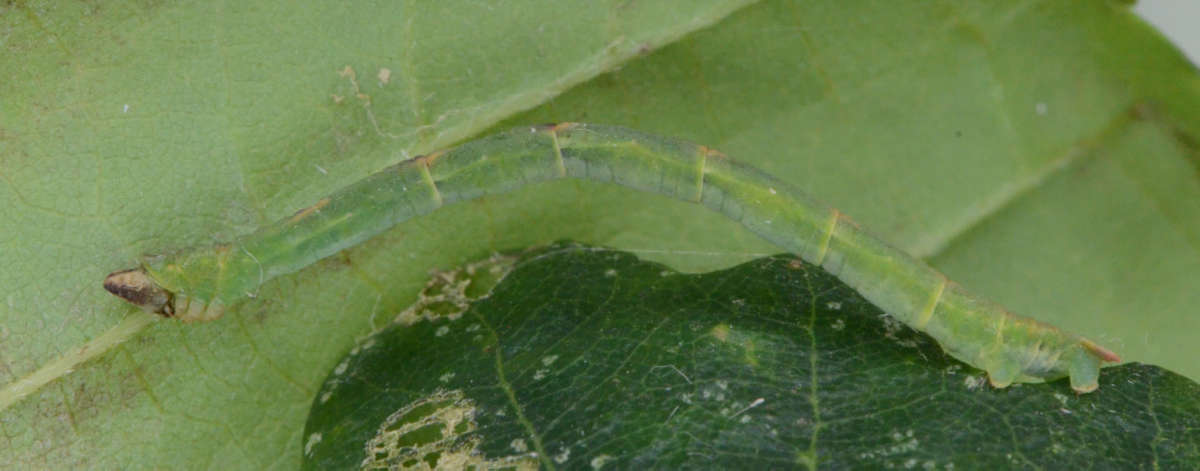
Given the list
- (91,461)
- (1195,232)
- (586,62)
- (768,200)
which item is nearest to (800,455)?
(768,200)

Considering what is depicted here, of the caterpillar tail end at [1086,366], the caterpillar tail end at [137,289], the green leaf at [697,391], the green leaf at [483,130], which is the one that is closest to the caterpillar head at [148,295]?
the caterpillar tail end at [137,289]

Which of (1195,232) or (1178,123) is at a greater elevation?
(1178,123)

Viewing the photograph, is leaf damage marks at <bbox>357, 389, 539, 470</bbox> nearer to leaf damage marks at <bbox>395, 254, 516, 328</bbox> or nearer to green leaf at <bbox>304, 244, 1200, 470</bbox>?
green leaf at <bbox>304, 244, 1200, 470</bbox>

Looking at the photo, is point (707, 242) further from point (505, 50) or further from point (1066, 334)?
point (1066, 334)

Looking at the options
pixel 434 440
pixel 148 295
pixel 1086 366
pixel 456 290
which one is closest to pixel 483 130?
pixel 456 290

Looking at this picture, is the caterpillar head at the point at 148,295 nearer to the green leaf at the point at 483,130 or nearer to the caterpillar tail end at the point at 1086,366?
the green leaf at the point at 483,130

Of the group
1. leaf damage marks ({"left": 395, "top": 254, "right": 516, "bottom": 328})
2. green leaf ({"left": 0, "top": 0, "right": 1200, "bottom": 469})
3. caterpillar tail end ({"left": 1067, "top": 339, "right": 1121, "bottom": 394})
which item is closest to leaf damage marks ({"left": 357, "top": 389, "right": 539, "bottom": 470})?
leaf damage marks ({"left": 395, "top": 254, "right": 516, "bottom": 328})
